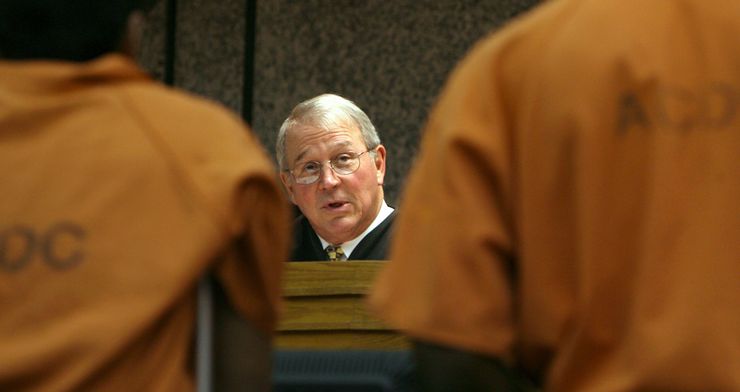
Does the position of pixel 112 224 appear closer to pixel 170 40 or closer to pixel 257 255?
pixel 257 255

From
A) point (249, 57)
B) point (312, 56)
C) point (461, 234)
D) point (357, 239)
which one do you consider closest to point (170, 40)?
point (249, 57)

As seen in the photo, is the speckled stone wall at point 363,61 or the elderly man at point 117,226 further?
the speckled stone wall at point 363,61

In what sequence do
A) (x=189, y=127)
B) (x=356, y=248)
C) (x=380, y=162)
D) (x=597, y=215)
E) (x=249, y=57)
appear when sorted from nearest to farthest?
(x=597, y=215) < (x=189, y=127) < (x=356, y=248) < (x=380, y=162) < (x=249, y=57)

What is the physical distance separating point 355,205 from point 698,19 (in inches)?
134

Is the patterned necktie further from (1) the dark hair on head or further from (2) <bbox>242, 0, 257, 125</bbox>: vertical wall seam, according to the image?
(1) the dark hair on head

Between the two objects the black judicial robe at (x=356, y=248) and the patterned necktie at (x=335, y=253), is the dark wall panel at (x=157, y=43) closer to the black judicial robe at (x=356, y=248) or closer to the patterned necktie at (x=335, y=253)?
the black judicial robe at (x=356, y=248)

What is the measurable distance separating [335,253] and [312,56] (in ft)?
3.66

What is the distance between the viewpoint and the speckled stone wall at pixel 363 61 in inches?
253

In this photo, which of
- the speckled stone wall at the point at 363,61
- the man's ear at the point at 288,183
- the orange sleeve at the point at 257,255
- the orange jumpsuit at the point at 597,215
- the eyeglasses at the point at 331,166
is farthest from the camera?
the speckled stone wall at the point at 363,61

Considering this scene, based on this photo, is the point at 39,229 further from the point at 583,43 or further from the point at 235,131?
the point at 583,43

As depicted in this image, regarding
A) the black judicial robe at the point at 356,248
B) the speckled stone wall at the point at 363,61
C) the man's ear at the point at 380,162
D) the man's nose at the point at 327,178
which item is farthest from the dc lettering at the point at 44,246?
the speckled stone wall at the point at 363,61

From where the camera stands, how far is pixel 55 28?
2383 mm

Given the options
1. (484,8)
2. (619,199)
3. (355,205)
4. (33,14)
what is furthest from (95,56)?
(484,8)

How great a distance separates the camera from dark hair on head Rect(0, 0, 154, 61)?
2.38 m
